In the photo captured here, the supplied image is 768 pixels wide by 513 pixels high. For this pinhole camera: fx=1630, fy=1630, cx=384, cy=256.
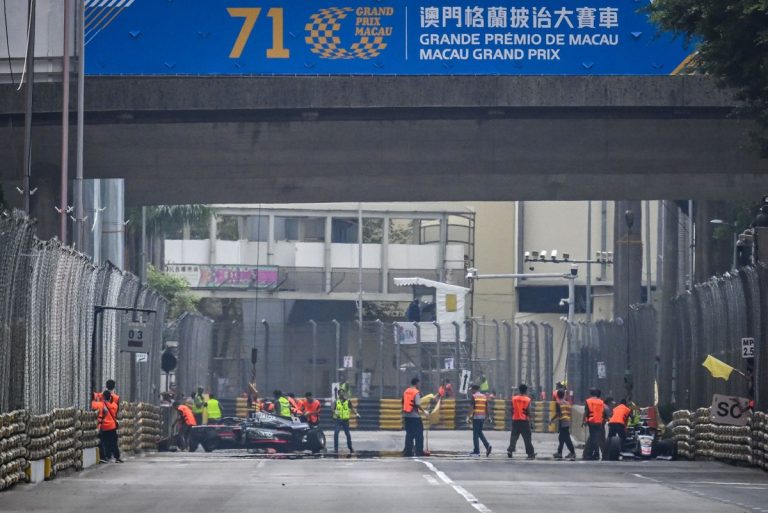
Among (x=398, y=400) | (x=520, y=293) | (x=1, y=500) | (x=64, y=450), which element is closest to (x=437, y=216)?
(x=520, y=293)

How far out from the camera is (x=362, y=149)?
3278 centimetres

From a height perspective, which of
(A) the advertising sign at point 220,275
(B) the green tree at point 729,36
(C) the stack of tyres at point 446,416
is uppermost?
(B) the green tree at point 729,36

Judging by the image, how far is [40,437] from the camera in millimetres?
20922

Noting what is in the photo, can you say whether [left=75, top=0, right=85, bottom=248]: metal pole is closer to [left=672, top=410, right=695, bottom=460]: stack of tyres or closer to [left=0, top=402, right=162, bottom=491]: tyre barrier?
[left=0, top=402, right=162, bottom=491]: tyre barrier

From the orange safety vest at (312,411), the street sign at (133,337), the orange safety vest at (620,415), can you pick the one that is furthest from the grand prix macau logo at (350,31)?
the orange safety vest at (312,411)

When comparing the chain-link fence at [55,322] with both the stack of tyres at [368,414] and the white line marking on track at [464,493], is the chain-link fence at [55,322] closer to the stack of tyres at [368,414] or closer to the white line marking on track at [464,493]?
the white line marking on track at [464,493]

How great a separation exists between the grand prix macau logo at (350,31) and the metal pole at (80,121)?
14.2ft

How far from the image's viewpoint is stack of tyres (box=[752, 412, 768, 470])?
25087 millimetres

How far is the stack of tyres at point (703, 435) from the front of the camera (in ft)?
97.1

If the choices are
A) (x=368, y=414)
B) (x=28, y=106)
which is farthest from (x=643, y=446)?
(x=368, y=414)

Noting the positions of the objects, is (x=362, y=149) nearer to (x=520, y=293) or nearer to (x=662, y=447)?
(x=662, y=447)

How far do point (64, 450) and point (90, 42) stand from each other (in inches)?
404

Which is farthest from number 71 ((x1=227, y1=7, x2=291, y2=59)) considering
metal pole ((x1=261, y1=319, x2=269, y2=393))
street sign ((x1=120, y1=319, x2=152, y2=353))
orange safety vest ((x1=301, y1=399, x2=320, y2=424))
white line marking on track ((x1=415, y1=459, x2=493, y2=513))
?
metal pole ((x1=261, y1=319, x2=269, y2=393))

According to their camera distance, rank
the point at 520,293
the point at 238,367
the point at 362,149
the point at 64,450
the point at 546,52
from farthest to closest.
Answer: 1. the point at 520,293
2. the point at 238,367
3. the point at 362,149
4. the point at 546,52
5. the point at 64,450
